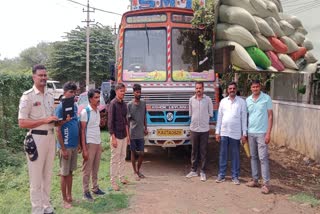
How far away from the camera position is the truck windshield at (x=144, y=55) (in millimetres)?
7402

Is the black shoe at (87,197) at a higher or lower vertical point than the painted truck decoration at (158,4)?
lower

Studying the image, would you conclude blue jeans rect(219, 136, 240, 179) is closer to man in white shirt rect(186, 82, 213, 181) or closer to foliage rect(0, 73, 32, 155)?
man in white shirt rect(186, 82, 213, 181)

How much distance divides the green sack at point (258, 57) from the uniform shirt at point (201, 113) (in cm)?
112

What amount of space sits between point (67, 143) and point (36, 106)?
769 millimetres

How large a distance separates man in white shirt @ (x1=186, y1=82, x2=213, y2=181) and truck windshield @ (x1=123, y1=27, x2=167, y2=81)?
90 cm

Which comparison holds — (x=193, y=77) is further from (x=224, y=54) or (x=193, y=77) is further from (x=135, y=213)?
(x=135, y=213)

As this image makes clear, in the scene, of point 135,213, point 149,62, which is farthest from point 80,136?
point 149,62

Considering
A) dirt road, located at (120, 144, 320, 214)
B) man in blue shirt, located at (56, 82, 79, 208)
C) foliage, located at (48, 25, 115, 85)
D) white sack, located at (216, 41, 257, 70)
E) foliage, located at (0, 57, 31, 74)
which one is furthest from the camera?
foliage, located at (48, 25, 115, 85)

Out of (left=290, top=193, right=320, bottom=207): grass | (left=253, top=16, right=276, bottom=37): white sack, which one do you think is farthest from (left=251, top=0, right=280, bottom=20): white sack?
(left=290, top=193, right=320, bottom=207): grass

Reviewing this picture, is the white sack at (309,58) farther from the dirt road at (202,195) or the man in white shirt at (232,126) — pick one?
the dirt road at (202,195)

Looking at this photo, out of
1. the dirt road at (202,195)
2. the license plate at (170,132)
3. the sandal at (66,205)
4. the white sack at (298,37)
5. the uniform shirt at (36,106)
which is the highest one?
the white sack at (298,37)

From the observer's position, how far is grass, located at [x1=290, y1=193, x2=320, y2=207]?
5.56 meters

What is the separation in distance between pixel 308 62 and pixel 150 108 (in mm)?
3183


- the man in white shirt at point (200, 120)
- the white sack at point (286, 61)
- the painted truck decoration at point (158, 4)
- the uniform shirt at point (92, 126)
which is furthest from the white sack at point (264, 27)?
the uniform shirt at point (92, 126)
